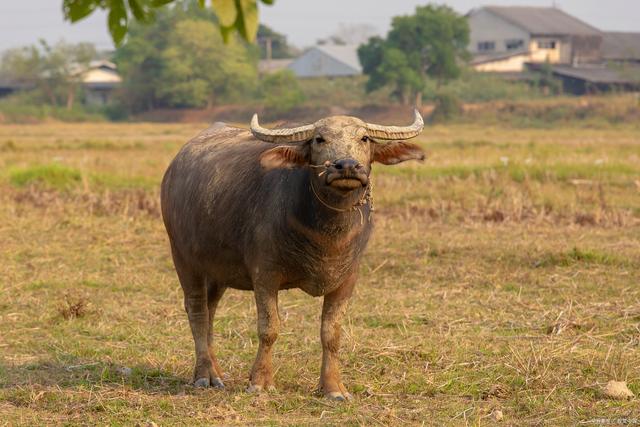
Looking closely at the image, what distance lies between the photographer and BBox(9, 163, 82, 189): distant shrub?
1413 cm

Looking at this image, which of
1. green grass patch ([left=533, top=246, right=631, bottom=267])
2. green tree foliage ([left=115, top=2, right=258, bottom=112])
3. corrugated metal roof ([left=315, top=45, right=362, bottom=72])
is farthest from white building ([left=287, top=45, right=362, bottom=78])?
green grass patch ([left=533, top=246, right=631, bottom=267])

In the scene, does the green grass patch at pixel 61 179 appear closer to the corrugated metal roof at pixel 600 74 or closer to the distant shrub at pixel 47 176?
the distant shrub at pixel 47 176

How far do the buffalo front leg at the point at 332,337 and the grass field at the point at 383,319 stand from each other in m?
0.12

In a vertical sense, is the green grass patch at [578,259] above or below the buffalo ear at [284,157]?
below

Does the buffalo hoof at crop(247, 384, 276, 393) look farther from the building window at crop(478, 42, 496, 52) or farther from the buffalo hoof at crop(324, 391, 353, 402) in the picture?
the building window at crop(478, 42, 496, 52)

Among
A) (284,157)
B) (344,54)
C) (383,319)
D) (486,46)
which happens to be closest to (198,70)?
(344,54)

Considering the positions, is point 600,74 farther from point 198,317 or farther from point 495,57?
point 198,317

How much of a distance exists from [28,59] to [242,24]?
174ft

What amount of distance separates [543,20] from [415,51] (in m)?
13.6

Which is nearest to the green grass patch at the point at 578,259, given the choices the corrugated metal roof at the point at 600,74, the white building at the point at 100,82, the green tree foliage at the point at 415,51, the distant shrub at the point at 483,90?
the green tree foliage at the point at 415,51

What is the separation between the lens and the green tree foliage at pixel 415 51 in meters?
41.3

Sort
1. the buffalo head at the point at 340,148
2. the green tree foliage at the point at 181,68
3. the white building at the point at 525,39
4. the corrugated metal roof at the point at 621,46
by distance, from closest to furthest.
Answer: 1. the buffalo head at the point at 340,148
2. the green tree foliage at the point at 181,68
3. the white building at the point at 525,39
4. the corrugated metal roof at the point at 621,46

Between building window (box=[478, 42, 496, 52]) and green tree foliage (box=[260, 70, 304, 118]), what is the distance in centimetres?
1249

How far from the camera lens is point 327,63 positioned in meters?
56.2
